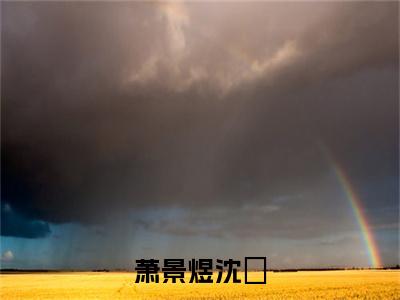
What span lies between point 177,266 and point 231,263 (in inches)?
297

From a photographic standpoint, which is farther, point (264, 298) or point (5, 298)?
point (5, 298)

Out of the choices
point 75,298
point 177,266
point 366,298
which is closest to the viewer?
point 366,298

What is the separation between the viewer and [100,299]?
4122 cm

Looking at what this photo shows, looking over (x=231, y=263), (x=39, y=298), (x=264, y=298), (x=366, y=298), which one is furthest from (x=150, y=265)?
(x=366, y=298)

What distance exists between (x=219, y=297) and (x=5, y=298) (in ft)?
72.6

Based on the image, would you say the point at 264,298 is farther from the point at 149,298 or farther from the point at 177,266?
the point at 177,266

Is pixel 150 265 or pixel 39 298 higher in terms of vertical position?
pixel 150 265

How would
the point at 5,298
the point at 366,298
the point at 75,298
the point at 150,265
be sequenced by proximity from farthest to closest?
the point at 150,265 → the point at 5,298 → the point at 75,298 → the point at 366,298

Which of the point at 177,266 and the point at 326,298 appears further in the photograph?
the point at 177,266

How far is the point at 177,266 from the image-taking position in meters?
57.9

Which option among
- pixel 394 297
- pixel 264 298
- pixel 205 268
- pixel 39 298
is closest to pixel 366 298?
pixel 394 297

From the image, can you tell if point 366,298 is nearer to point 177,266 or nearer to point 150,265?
point 177,266

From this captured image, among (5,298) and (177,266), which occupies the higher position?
(177,266)

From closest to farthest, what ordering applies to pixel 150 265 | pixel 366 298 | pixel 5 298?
pixel 366 298
pixel 5 298
pixel 150 265
